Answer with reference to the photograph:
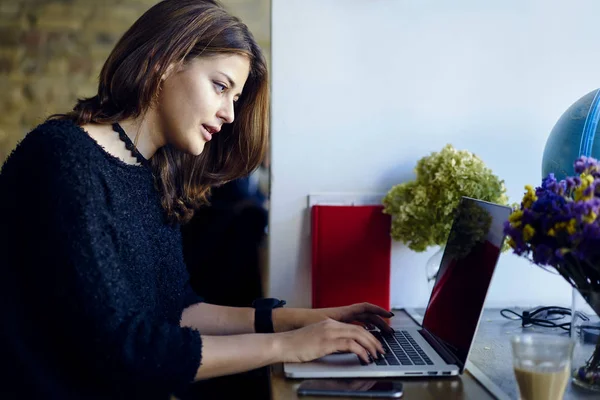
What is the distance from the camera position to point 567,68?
5.09ft

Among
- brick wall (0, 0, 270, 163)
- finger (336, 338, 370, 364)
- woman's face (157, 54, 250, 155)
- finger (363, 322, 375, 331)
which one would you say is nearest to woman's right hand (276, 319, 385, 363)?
finger (336, 338, 370, 364)

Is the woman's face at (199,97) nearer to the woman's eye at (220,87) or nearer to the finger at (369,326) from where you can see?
the woman's eye at (220,87)

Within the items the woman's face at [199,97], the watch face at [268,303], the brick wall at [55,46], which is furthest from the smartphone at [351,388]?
the brick wall at [55,46]

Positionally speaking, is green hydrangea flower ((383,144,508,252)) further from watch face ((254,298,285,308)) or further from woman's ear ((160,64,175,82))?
woman's ear ((160,64,175,82))

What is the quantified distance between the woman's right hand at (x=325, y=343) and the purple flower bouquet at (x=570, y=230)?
286mm

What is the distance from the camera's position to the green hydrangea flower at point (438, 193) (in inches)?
52.2

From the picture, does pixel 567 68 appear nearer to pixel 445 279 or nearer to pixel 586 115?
pixel 586 115

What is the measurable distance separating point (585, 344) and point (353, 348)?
34cm

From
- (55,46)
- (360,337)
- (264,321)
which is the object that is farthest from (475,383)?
(55,46)

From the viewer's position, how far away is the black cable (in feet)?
4.29

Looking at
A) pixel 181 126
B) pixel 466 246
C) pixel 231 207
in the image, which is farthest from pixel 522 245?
pixel 231 207

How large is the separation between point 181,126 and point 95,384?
475 millimetres

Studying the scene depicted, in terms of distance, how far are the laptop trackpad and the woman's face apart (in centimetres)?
46

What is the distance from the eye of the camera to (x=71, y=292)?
2.84ft
